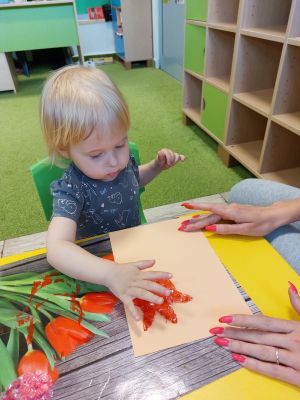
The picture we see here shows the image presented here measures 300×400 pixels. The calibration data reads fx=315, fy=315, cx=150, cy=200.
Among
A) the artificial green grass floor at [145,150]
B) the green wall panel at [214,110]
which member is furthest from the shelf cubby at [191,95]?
the green wall panel at [214,110]

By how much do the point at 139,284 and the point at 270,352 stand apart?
0.63 ft

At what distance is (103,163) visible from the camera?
2.06 feet

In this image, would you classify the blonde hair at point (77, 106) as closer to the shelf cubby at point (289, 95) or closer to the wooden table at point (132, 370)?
the wooden table at point (132, 370)

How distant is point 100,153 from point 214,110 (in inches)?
57.5

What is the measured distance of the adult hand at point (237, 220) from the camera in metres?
0.58

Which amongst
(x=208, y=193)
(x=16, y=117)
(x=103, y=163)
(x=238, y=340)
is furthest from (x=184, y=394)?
(x=16, y=117)

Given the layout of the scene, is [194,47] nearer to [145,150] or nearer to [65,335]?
[145,150]

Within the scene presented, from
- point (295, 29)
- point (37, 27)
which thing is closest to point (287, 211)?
point (295, 29)

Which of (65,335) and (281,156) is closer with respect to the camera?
(65,335)

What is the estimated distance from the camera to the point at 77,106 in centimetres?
58

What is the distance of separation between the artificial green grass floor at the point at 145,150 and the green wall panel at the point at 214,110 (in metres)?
0.16

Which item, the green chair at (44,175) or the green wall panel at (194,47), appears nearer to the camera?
the green chair at (44,175)

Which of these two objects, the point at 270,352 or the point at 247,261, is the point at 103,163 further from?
the point at 270,352

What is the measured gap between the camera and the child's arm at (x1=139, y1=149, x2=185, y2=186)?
2.84 feet
